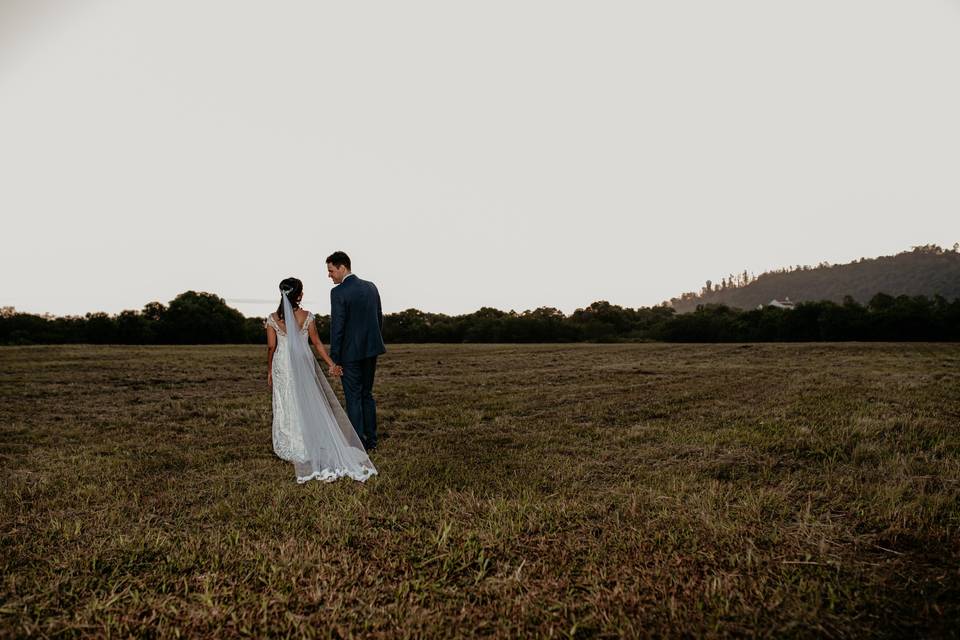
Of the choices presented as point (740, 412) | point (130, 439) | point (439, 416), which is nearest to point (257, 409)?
point (130, 439)

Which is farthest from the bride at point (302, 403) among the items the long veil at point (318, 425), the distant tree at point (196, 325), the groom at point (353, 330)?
the distant tree at point (196, 325)

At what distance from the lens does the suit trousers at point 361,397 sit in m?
7.80

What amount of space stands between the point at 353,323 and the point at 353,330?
0.11 m

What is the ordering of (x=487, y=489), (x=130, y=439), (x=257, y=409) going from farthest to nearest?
(x=257, y=409) → (x=130, y=439) → (x=487, y=489)

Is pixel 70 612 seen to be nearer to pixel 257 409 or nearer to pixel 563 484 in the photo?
pixel 563 484

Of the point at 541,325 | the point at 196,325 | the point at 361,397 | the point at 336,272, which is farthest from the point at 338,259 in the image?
the point at 541,325

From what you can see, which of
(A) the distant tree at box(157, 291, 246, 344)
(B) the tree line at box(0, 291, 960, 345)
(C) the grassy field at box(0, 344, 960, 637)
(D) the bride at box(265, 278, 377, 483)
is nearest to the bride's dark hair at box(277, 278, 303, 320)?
(D) the bride at box(265, 278, 377, 483)

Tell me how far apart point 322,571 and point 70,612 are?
5.59 feet

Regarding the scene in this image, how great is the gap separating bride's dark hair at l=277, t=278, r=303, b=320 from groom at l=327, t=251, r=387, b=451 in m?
0.48

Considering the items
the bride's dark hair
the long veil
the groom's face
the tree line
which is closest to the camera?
the long veil

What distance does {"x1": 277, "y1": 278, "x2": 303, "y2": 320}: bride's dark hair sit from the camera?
24.0ft

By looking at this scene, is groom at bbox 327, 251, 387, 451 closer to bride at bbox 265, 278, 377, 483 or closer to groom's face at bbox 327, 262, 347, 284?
groom's face at bbox 327, 262, 347, 284

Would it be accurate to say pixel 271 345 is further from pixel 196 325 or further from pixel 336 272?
pixel 196 325

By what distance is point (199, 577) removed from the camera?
3.85 m
